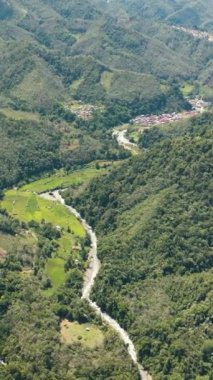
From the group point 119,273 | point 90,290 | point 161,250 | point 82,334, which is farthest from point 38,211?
point 82,334

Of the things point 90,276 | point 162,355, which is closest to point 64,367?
point 162,355

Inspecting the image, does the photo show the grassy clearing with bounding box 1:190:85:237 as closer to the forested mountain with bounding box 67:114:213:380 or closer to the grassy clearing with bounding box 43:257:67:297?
the forested mountain with bounding box 67:114:213:380

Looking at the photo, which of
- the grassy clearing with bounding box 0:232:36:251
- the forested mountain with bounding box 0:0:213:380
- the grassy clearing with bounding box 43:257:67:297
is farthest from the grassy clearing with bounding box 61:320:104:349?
the grassy clearing with bounding box 0:232:36:251

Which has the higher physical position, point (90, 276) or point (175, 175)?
point (175, 175)

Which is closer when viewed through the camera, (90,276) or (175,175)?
(90,276)

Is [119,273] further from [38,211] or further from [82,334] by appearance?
[38,211]

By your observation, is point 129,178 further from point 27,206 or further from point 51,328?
point 51,328

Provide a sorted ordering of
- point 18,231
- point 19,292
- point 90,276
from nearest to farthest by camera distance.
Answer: point 19,292 < point 90,276 < point 18,231

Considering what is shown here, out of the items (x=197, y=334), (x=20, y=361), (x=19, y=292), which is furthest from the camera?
(x=19, y=292)
